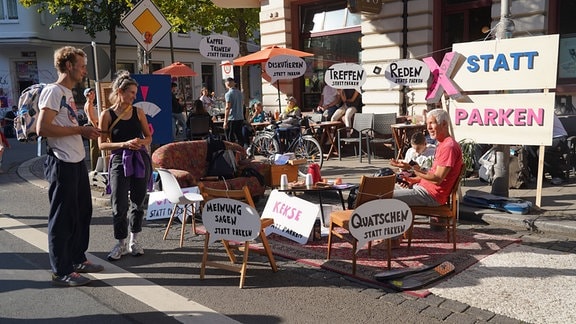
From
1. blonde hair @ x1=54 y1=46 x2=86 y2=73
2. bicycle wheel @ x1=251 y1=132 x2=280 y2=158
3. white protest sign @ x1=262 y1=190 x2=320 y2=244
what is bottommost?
white protest sign @ x1=262 y1=190 x2=320 y2=244

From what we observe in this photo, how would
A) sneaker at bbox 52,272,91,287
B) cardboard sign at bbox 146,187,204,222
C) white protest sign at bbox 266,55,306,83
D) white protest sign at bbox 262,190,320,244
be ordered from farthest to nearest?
white protest sign at bbox 266,55,306,83
cardboard sign at bbox 146,187,204,222
white protest sign at bbox 262,190,320,244
sneaker at bbox 52,272,91,287

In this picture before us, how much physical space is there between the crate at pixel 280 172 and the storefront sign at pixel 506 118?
8.11 feet

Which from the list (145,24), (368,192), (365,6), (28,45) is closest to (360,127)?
(365,6)

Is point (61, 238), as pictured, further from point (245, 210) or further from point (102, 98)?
point (102, 98)

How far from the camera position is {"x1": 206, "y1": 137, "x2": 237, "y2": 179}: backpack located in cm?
794

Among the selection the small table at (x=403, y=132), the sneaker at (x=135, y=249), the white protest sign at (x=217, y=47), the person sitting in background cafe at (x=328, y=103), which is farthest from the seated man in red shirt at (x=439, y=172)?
the person sitting in background cafe at (x=328, y=103)

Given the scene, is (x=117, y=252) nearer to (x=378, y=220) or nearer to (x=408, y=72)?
(x=378, y=220)

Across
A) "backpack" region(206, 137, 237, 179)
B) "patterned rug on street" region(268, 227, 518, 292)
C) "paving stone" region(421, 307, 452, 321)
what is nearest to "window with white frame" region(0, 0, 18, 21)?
"backpack" region(206, 137, 237, 179)

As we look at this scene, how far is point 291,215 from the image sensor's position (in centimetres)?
583

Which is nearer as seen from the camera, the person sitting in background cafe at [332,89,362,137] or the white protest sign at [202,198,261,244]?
the white protest sign at [202,198,261,244]

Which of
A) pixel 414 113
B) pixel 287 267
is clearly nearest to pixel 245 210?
pixel 287 267

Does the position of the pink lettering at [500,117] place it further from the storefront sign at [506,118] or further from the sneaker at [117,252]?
the sneaker at [117,252]

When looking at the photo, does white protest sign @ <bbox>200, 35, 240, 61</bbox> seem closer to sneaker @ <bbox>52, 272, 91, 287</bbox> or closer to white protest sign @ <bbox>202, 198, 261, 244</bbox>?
white protest sign @ <bbox>202, 198, 261, 244</bbox>

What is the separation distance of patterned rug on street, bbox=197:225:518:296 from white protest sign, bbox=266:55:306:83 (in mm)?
5604
